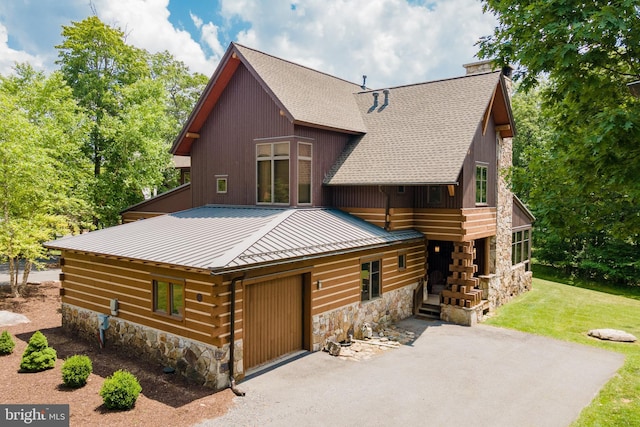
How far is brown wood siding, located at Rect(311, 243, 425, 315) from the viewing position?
11.6 metres

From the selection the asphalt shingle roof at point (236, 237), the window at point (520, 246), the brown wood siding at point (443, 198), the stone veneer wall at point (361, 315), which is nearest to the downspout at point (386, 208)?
the asphalt shingle roof at point (236, 237)

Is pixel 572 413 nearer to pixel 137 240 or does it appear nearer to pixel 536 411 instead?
pixel 536 411

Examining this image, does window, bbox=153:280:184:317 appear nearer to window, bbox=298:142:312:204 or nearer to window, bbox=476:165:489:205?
window, bbox=298:142:312:204

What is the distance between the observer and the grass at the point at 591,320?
27.8 ft

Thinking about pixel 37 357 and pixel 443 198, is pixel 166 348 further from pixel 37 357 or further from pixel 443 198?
pixel 443 198

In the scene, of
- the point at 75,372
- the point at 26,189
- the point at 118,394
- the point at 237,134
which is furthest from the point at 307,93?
the point at 118,394

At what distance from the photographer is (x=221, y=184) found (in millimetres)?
16516

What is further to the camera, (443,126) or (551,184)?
(443,126)

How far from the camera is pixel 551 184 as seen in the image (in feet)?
31.7

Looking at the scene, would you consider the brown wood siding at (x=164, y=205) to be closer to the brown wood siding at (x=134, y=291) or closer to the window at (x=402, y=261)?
Result: the brown wood siding at (x=134, y=291)

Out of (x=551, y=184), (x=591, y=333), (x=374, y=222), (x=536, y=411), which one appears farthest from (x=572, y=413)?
(x=374, y=222)

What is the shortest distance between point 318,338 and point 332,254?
2.39 meters

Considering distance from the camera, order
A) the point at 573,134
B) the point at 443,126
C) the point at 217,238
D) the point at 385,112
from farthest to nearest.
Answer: the point at 385,112, the point at 443,126, the point at 217,238, the point at 573,134

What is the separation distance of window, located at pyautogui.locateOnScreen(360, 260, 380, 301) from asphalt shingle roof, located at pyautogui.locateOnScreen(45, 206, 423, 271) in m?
1.01
